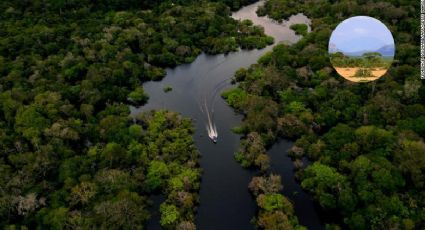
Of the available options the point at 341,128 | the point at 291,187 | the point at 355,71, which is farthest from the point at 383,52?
the point at 291,187

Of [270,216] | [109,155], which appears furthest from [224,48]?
[270,216]

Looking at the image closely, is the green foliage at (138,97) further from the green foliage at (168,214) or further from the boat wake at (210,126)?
the green foliage at (168,214)

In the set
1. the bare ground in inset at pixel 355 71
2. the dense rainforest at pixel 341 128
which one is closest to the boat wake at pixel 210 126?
the dense rainforest at pixel 341 128

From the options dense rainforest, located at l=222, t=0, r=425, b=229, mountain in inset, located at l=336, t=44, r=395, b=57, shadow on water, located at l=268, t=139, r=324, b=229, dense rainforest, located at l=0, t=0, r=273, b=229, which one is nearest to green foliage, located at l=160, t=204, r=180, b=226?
dense rainforest, located at l=0, t=0, r=273, b=229

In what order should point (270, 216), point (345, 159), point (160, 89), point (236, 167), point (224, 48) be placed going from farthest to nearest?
point (224, 48), point (160, 89), point (236, 167), point (345, 159), point (270, 216)

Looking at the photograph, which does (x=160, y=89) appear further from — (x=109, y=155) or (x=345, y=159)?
(x=345, y=159)

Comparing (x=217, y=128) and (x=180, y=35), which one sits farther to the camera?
(x=180, y=35)

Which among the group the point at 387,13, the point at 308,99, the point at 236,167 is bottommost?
the point at 236,167
